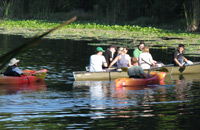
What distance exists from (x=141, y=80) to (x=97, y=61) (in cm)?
190

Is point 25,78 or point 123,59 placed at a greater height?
point 123,59

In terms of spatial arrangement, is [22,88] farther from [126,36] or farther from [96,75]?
[126,36]

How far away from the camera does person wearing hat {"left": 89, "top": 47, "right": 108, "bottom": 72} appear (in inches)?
632

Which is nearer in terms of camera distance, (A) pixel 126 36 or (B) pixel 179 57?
(B) pixel 179 57

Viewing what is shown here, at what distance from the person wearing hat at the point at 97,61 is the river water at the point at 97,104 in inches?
31.4

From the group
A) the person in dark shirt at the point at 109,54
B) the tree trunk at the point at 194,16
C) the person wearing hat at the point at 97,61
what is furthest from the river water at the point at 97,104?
the tree trunk at the point at 194,16

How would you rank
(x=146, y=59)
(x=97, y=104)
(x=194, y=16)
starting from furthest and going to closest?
1. (x=194, y=16)
2. (x=146, y=59)
3. (x=97, y=104)

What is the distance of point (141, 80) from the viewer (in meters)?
14.8

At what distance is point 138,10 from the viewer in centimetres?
5025

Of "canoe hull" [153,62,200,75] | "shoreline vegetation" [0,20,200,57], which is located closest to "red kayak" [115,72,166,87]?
"canoe hull" [153,62,200,75]

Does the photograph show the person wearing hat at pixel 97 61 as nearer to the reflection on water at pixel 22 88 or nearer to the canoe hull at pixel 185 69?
the reflection on water at pixel 22 88

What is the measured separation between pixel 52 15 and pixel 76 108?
47.3 meters

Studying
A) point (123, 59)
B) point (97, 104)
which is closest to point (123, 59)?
point (123, 59)

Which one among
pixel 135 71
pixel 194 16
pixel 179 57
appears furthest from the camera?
pixel 194 16
